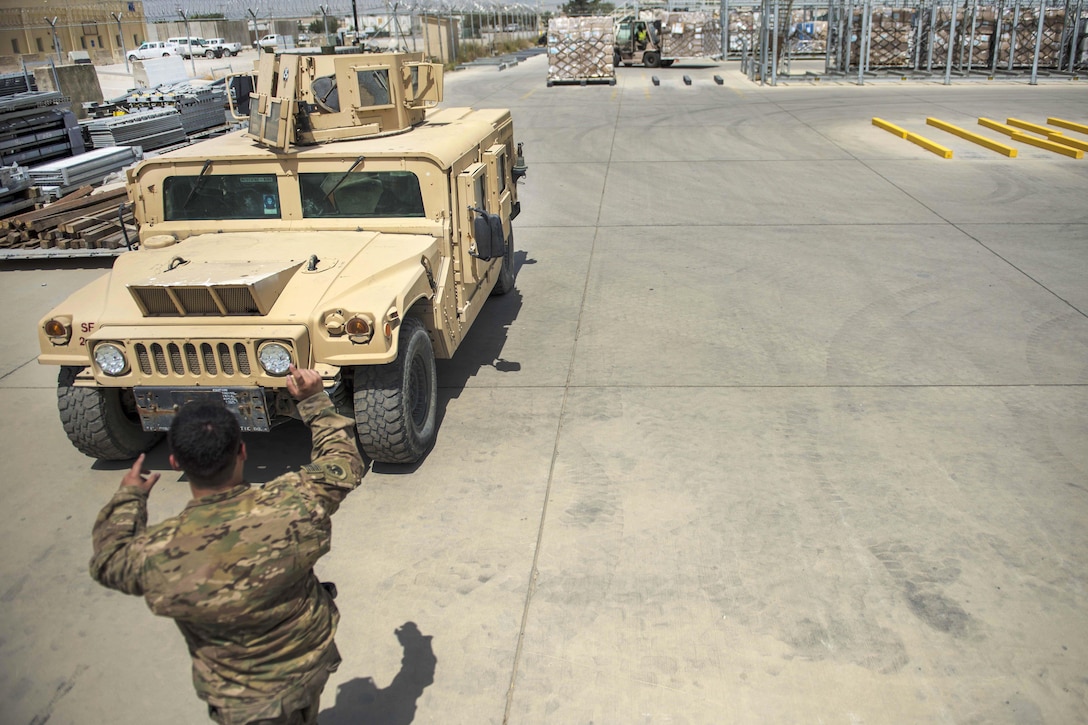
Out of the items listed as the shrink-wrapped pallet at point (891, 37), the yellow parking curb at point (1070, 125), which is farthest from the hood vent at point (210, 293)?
the shrink-wrapped pallet at point (891, 37)

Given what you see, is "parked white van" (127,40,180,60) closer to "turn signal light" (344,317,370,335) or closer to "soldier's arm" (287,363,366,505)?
"turn signal light" (344,317,370,335)

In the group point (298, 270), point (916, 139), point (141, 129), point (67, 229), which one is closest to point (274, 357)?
point (298, 270)

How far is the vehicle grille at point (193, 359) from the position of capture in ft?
15.2

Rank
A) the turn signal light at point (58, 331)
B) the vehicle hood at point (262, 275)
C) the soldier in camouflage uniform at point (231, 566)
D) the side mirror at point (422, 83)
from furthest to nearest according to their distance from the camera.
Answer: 1. the side mirror at point (422, 83)
2. the turn signal light at point (58, 331)
3. the vehicle hood at point (262, 275)
4. the soldier in camouflage uniform at point (231, 566)

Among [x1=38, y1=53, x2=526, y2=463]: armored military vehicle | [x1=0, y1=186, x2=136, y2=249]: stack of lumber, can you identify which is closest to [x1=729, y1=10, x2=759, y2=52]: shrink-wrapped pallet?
[x1=0, y1=186, x2=136, y2=249]: stack of lumber

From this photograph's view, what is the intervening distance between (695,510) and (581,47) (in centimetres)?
2586

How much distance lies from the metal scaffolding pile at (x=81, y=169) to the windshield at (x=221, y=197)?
7499 mm

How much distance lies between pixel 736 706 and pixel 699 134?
607 inches

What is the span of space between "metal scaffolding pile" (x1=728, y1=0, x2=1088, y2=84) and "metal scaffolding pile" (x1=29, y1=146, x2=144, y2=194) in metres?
19.5

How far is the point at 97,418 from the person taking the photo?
5098 millimetres

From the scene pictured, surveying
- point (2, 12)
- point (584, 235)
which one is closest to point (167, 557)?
point (584, 235)

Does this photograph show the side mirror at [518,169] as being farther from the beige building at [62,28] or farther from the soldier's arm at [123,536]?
the beige building at [62,28]

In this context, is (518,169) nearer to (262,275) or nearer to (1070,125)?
(262,275)

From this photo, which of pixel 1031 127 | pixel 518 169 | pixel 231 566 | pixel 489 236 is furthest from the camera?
pixel 1031 127
